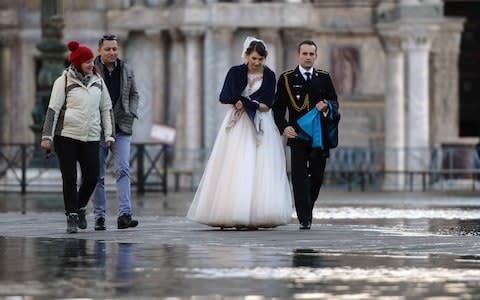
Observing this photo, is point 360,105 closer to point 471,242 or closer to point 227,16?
point 227,16

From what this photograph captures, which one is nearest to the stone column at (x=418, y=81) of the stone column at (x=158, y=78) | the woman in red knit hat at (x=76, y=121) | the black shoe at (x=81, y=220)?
the stone column at (x=158, y=78)

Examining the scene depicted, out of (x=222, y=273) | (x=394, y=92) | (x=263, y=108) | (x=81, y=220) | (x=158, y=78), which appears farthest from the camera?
(x=394, y=92)

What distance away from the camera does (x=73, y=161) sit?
2259cm

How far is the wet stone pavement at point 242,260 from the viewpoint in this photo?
1527 centimetres

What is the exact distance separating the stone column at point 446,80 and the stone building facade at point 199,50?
3003mm

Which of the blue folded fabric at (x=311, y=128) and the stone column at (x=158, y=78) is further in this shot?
the stone column at (x=158, y=78)

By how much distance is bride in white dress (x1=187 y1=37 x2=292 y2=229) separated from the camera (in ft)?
75.1

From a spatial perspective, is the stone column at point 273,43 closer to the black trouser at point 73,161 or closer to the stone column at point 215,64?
the stone column at point 215,64

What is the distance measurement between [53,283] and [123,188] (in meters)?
7.61

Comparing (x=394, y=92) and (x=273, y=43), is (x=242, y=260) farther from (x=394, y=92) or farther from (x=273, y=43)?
(x=394, y=92)

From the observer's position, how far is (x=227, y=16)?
4747 cm

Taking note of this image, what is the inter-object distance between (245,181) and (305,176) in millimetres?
661

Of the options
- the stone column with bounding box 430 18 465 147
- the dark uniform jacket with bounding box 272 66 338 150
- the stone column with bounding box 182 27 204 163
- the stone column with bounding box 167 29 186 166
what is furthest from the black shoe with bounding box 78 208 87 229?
the stone column with bounding box 430 18 465 147

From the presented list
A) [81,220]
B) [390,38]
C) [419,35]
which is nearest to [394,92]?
[390,38]
